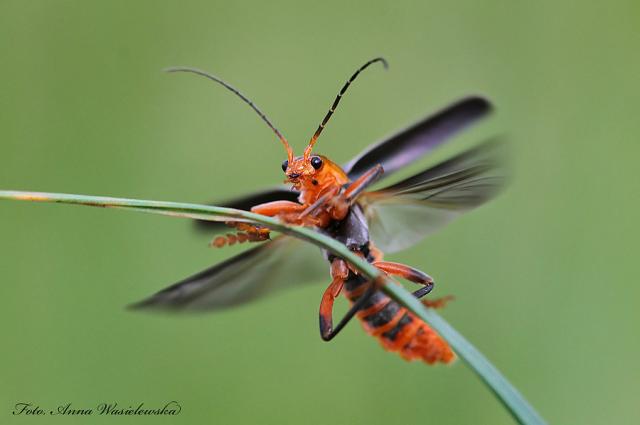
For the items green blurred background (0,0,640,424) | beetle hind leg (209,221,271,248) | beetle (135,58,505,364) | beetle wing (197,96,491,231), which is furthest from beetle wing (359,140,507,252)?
green blurred background (0,0,640,424)

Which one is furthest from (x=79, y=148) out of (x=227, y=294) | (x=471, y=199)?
(x=471, y=199)

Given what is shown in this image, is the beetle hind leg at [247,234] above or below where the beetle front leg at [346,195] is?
below

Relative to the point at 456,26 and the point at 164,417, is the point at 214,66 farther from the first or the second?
the point at 164,417

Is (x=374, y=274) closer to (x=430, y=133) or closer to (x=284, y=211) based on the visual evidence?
(x=284, y=211)

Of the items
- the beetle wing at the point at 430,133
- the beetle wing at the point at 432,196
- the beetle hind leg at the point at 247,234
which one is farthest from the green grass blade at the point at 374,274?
the beetle wing at the point at 430,133

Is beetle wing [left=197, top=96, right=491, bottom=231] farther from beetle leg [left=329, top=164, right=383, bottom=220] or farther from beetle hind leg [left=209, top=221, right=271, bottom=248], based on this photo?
beetle hind leg [left=209, top=221, right=271, bottom=248]

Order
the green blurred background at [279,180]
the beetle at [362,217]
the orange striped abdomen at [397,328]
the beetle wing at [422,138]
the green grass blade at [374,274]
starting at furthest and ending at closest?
1. the green blurred background at [279,180]
2. the beetle wing at [422,138]
3. the orange striped abdomen at [397,328]
4. the beetle at [362,217]
5. the green grass blade at [374,274]

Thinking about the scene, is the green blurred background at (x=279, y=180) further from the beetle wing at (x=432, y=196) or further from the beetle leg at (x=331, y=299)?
the beetle leg at (x=331, y=299)
